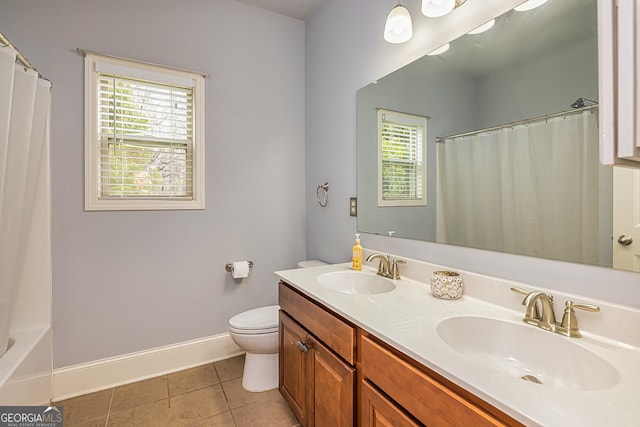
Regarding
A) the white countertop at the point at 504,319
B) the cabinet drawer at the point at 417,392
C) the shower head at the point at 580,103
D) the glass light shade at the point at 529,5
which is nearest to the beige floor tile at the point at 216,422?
the white countertop at the point at 504,319

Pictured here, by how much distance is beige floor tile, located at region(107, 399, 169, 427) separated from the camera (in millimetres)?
1675

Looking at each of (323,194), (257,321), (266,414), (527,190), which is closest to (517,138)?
(527,190)

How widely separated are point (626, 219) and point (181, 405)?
2.28 m

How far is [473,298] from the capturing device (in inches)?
50.2

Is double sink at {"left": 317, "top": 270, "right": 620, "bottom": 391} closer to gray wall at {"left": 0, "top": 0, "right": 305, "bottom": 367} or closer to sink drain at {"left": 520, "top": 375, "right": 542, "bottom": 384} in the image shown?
sink drain at {"left": 520, "top": 375, "right": 542, "bottom": 384}

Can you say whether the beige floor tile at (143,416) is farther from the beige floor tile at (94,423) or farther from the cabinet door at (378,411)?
the cabinet door at (378,411)

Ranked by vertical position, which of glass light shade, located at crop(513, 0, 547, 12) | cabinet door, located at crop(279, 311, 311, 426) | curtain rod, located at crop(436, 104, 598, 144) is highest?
glass light shade, located at crop(513, 0, 547, 12)

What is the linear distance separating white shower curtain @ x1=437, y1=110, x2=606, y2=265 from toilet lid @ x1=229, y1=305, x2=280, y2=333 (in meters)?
1.16

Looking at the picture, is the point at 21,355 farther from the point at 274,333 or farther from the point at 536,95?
the point at 536,95

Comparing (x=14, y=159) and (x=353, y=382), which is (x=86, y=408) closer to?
(x=14, y=159)

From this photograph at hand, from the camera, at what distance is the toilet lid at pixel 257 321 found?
6.13 ft

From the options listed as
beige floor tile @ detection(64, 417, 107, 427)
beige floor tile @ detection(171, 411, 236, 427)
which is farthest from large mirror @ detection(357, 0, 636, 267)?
beige floor tile @ detection(64, 417, 107, 427)

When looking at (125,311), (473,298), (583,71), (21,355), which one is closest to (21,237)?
(21,355)

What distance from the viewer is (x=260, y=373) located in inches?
77.9
